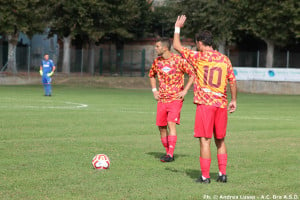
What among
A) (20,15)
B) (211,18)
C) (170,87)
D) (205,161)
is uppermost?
(211,18)

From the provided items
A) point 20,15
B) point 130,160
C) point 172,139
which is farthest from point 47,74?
point 130,160

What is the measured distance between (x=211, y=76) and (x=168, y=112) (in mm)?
2988

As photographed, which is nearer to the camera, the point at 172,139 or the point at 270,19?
the point at 172,139

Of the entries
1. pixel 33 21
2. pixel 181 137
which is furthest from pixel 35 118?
pixel 33 21

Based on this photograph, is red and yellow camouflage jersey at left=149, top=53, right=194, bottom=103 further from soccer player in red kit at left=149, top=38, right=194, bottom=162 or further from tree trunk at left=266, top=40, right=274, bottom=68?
tree trunk at left=266, top=40, right=274, bottom=68

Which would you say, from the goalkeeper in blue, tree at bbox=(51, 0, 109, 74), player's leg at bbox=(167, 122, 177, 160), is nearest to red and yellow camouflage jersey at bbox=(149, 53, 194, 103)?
player's leg at bbox=(167, 122, 177, 160)

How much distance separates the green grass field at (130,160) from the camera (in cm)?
914

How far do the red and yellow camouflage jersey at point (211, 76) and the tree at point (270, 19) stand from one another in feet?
139

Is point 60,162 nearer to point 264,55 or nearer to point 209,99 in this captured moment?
point 209,99

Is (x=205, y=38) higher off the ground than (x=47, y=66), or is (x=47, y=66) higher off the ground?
(x=205, y=38)

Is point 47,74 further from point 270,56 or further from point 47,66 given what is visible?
point 270,56

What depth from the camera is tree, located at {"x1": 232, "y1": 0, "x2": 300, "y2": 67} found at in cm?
5134

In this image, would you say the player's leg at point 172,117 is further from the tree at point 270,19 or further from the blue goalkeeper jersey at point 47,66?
the tree at point 270,19

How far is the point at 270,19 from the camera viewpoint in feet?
172
